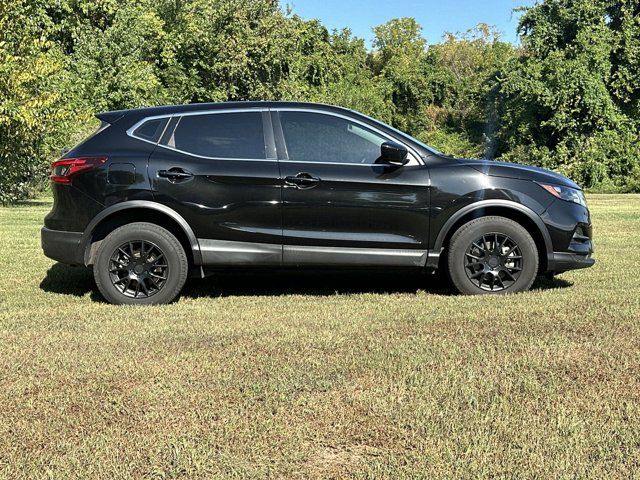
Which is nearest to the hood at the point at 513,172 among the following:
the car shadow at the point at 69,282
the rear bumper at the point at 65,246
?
the rear bumper at the point at 65,246

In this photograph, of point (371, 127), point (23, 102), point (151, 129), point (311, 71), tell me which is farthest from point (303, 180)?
point (311, 71)

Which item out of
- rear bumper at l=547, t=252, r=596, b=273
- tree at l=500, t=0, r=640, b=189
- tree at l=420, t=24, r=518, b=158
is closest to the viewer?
rear bumper at l=547, t=252, r=596, b=273

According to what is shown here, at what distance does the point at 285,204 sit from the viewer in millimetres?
6180

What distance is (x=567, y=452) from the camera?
2.96 m

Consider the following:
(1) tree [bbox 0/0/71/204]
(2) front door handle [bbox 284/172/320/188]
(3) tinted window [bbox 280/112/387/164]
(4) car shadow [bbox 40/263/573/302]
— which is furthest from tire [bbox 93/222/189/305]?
(1) tree [bbox 0/0/71/204]

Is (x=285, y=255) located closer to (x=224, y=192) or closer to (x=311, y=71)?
(x=224, y=192)

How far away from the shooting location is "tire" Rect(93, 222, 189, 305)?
6.11 meters

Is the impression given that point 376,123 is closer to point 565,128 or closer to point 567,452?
point 567,452

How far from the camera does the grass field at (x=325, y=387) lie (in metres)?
2.95

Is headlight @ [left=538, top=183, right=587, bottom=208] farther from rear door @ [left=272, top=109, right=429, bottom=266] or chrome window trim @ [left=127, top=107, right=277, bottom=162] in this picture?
chrome window trim @ [left=127, top=107, right=277, bottom=162]

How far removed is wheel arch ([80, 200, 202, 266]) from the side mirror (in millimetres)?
1799

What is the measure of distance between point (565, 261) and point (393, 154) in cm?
184

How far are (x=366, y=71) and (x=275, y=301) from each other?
5452 cm

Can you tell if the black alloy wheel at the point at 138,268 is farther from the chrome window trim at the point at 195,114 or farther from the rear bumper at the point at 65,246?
the chrome window trim at the point at 195,114
